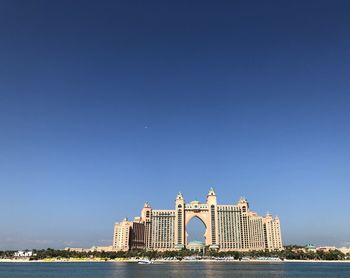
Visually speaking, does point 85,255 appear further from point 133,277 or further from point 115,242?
point 133,277

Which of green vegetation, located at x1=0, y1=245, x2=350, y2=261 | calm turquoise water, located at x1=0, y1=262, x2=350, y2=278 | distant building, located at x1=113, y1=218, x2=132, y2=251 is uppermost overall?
distant building, located at x1=113, y1=218, x2=132, y2=251

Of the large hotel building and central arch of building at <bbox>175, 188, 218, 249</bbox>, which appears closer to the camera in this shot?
the large hotel building

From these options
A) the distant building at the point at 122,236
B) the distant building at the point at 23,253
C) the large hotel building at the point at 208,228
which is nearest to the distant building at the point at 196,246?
the large hotel building at the point at 208,228

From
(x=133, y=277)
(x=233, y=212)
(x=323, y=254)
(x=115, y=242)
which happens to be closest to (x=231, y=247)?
(x=233, y=212)

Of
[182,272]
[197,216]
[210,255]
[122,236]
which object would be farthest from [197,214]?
[182,272]

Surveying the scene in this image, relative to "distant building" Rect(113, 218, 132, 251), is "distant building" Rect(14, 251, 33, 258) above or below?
below

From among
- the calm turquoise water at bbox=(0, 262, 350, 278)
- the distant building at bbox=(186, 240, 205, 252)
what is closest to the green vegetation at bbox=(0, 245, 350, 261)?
the distant building at bbox=(186, 240, 205, 252)

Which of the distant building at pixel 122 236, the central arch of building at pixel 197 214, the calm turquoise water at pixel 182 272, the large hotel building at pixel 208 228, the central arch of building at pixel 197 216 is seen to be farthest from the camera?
the central arch of building at pixel 197 214

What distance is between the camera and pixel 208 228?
565 feet

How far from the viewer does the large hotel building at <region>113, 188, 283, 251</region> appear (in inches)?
6580

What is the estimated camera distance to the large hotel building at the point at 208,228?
16712cm

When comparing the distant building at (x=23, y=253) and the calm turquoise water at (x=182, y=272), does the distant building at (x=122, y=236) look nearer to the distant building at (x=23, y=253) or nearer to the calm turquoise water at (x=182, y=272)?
the distant building at (x=23, y=253)

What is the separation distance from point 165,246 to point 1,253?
8864 cm

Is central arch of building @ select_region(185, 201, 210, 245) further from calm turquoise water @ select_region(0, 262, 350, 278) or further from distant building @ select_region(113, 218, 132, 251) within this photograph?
calm turquoise water @ select_region(0, 262, 350, 278)
